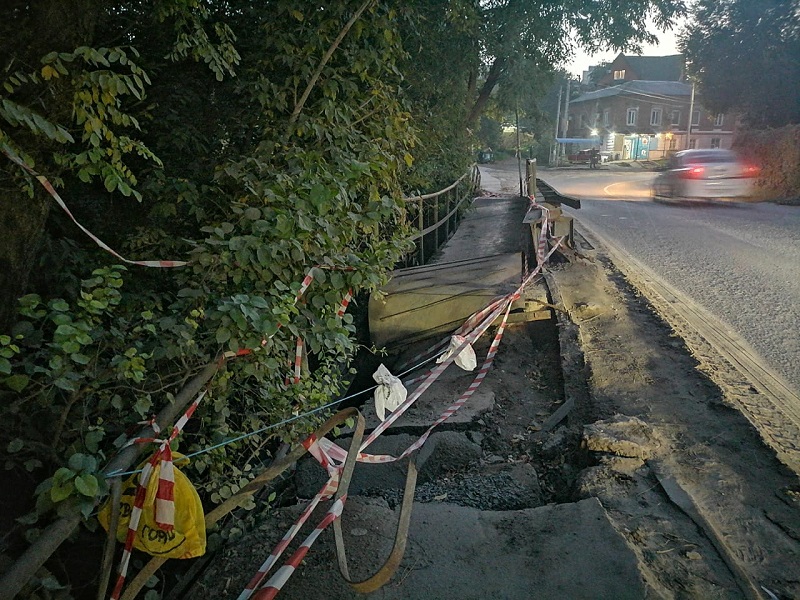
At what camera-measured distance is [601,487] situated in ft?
11.3

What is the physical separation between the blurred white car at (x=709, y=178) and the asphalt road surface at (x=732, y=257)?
3.71 ft

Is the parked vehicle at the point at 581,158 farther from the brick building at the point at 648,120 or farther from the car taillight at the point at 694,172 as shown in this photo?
the car taillight at the point at 694,172

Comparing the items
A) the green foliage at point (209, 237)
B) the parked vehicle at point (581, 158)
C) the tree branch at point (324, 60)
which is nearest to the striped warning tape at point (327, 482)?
the green foliage at point (209, 237)

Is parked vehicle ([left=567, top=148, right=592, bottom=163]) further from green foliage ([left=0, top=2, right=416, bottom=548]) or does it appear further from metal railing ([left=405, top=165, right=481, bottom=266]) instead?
green foliage ([left=0, top=2, right=416, bottom=548])

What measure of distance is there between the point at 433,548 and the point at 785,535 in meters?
1.83

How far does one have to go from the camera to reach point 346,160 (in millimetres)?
3711

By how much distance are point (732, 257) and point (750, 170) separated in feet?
39.5

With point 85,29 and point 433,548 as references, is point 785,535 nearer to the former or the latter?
point 433,548

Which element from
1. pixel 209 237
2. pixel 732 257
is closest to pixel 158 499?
pixel 209 237

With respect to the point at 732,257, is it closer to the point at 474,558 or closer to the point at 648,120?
the point at 474,558

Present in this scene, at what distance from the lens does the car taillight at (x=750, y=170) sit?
61.4 feet

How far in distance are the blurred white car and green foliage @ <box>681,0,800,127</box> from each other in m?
6.58

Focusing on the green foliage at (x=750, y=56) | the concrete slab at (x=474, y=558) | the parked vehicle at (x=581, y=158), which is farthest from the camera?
the parked vehicle at (x=581, y=158)

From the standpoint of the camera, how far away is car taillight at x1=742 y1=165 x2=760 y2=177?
61.4 ft
